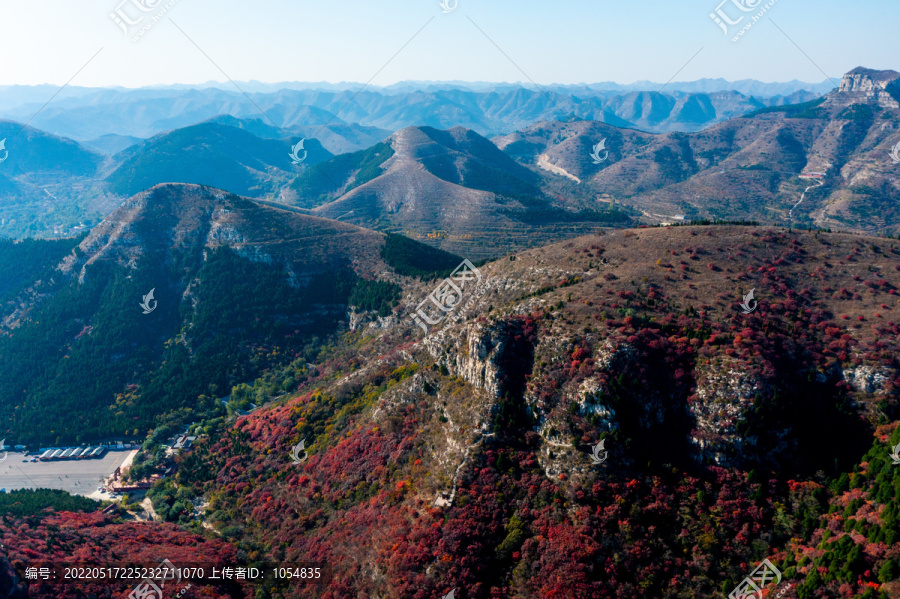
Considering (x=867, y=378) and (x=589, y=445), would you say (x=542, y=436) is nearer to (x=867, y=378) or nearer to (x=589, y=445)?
(x=589, y=445)

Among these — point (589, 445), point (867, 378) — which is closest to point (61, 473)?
point (589, 445)

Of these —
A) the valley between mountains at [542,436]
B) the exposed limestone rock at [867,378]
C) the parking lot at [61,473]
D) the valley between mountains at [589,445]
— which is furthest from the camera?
the parking lot at [61,473]

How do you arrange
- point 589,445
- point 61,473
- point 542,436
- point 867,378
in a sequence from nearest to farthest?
point 589,445 < point 867,378 < point 542,436 < point 61,473

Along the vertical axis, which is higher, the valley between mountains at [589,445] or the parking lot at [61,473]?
the valley between mountains at [589,445]

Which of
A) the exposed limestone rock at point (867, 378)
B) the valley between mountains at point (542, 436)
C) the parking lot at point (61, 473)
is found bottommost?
the parking lot at point (61, 473)

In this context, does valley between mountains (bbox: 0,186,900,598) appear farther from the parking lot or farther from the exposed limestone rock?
the parking lot

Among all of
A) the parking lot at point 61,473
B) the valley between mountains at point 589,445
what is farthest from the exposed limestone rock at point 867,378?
the parking lot at point 61,473

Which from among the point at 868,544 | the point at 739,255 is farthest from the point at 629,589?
the point at 739,255

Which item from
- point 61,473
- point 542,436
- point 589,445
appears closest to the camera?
point 589,445

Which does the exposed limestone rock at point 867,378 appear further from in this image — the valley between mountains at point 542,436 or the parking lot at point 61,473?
the parking lot at point 61,473
